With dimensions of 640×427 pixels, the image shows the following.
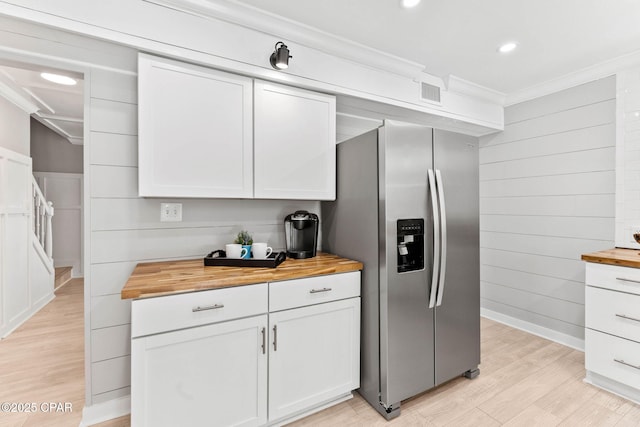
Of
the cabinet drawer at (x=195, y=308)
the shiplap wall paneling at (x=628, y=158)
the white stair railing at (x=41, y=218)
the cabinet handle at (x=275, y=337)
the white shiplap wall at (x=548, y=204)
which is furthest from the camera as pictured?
the white stair railing at (x=41, y=218)

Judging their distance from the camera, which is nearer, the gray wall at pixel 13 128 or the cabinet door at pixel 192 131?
the cabinet door at pixel 192 131

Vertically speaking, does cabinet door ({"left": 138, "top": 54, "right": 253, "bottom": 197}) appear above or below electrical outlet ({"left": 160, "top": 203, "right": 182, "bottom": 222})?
above

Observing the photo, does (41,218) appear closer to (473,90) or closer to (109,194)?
(109,194)

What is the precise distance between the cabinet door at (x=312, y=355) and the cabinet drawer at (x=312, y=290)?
4 centimetres

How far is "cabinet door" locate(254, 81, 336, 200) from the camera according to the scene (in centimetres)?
200

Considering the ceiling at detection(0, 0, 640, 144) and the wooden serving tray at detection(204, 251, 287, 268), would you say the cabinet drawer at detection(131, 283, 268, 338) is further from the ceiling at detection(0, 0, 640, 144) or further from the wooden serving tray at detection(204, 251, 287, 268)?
the ceiling at detection(0, 0, 640, 144)

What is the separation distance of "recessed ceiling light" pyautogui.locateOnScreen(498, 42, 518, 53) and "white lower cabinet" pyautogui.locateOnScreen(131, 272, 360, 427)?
2.16 m

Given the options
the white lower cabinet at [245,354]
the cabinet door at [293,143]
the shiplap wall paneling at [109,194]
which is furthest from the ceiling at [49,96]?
the white lower cabinet at [245,354]

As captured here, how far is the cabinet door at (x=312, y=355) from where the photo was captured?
167cm

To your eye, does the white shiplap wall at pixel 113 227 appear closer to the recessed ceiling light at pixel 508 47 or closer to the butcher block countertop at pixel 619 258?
the recessed ceiling light at pixel 508 47

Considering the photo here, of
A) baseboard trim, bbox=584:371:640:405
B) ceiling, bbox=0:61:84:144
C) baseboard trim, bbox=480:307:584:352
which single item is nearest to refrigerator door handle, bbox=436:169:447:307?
baseboard trim, bbox=584:371:640:405

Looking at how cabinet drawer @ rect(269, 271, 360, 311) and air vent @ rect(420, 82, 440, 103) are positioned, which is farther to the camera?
air vent @ rect(420, 82, 440, 103)

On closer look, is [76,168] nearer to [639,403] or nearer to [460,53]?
[460,53]

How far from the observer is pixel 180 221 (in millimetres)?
1980
